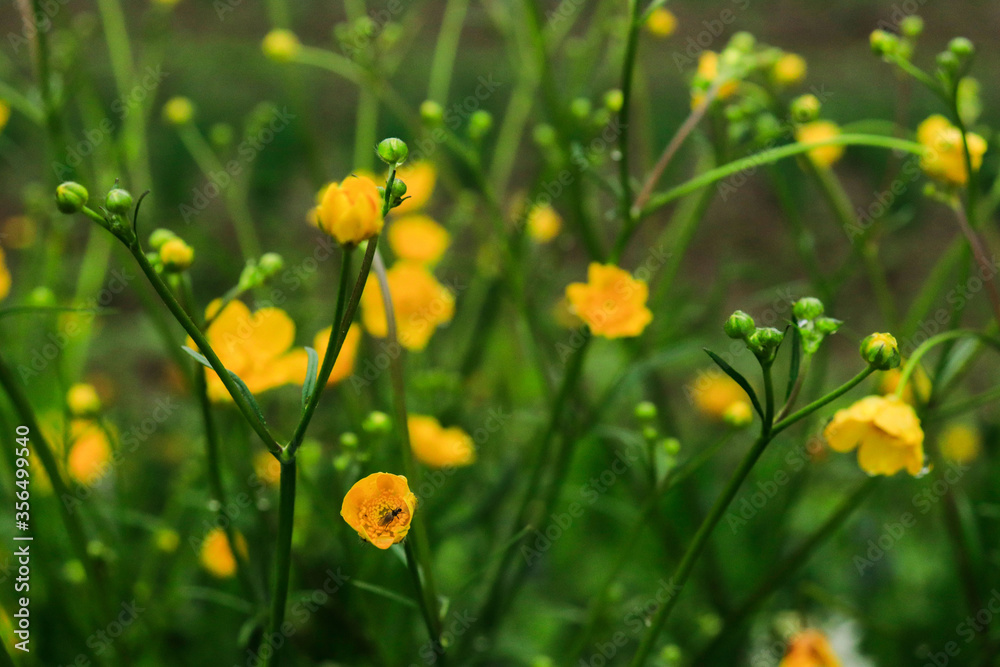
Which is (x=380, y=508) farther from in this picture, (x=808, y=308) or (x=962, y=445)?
(x=962, y=445)

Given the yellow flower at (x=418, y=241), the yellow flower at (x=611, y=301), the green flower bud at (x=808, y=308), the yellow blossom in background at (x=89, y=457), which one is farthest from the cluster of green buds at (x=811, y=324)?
the yellow blossom in background at (x=89, y=457)

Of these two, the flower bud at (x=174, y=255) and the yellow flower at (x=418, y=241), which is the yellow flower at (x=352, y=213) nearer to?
the flower bud at (x=174, y=255)

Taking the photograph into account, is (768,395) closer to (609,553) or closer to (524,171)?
(609,553)

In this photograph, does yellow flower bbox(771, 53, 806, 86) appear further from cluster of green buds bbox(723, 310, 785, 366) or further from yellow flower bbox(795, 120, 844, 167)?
cluster of green buds bbox(723, 310, 785, 366)

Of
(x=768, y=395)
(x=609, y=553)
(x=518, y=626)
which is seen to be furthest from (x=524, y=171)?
(x=768, y=395)

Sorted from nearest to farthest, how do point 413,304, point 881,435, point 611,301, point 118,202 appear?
point 118,202
point 881,435
point 611,301
point 413,304

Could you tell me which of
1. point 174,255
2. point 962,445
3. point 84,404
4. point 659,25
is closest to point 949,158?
point 659,25
